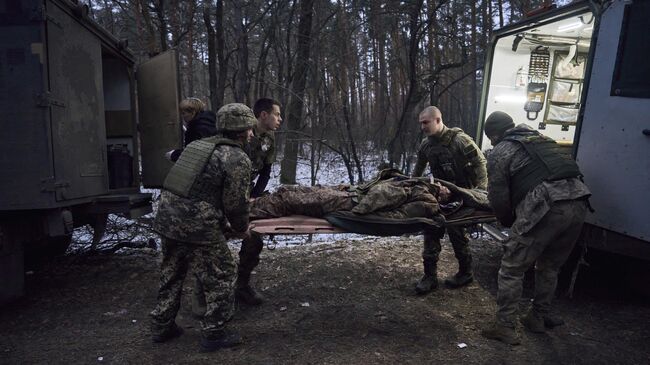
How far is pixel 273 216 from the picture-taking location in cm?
389

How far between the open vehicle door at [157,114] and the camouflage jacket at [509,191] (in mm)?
3831

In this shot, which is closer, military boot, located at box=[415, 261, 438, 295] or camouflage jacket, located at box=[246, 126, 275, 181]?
camouflage jacket, located at box=[246, 126, 275, 181]

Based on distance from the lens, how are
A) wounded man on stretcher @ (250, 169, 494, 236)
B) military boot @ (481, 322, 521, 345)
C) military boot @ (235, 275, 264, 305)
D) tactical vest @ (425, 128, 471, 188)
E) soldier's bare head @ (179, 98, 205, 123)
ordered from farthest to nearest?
soldier's bare head @ (179, 98, 205, 123) < tactical vest @ (425, 128, 471, 188) < military boot @ (235, 275, 264, 305) < wounded man on stretcher @ (250, 169, 494, 236) < military boot @ (481, 322, 521, 345)

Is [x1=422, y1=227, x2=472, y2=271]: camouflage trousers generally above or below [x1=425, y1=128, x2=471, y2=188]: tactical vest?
below

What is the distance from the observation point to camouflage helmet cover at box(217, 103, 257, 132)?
3389mm

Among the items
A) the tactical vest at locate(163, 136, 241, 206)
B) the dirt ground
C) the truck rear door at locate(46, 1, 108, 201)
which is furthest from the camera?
the truck rear door at locate(46, 1, 108, 201)

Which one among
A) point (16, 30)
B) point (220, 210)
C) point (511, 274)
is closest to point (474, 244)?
point (511, 274)

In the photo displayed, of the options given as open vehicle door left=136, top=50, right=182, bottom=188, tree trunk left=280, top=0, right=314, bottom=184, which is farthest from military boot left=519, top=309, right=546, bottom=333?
tree trunk left=280, top=0, right=314, bottom=184

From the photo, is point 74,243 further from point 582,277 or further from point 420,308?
point 582,277

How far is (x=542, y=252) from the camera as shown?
3549 millimetres

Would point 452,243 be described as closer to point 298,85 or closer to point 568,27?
point 568,27

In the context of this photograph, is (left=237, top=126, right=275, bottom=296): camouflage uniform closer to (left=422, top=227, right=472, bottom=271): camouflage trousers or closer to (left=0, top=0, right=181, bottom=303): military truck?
(left=0, top=0, right=181, bottom=303): military truck

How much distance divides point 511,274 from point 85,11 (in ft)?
15.1

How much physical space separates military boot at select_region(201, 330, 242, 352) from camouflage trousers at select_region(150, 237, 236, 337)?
0.04 meters
